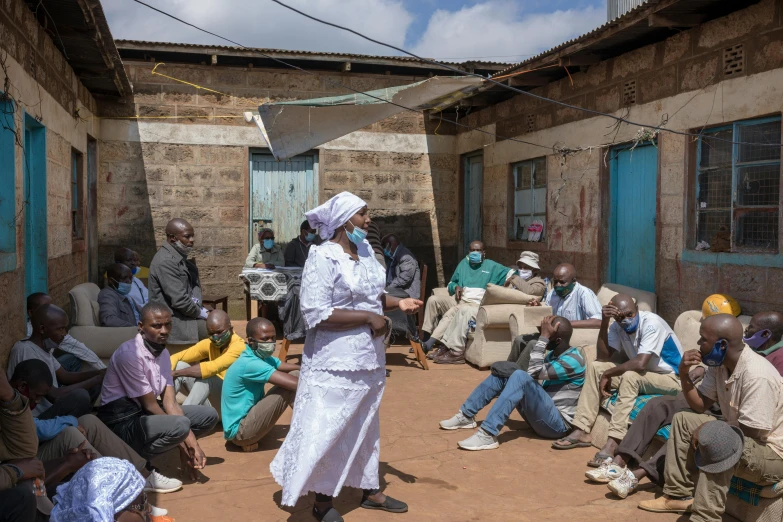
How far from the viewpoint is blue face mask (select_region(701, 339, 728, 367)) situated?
3.90 metres

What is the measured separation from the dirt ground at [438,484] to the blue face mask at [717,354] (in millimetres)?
923

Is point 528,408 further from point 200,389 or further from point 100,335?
point 100,335

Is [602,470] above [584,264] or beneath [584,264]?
beneath

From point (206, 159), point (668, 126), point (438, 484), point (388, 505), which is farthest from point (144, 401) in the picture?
point (206, 159)

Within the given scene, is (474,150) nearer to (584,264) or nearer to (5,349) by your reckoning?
(584,264)

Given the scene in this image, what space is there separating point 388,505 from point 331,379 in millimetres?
882

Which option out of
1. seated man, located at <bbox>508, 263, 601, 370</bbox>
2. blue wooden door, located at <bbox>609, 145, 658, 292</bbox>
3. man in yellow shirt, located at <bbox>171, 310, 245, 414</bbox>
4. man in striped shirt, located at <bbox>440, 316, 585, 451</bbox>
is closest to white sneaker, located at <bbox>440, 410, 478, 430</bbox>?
man in striped shirt, located at <bbox>440, 316, 585, 451</bbox>

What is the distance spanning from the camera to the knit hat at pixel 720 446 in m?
3.67

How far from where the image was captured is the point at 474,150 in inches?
485

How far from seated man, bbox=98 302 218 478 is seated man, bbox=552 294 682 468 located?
8.75 ft

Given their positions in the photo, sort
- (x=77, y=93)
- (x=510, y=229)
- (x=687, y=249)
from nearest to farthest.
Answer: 1. (x=687, y=249)
2. (x=77, y=93)
3. (x=510, y=229)

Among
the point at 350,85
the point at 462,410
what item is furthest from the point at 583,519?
the point at 350,85

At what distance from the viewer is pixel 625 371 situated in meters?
5.12

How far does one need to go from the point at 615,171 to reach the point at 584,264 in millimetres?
1197
